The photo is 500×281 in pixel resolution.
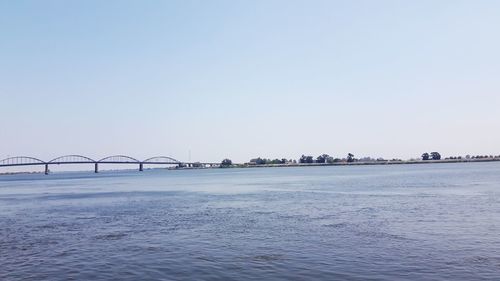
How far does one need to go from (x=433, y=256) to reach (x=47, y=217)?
3319 centimetres

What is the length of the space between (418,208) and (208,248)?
75.5 ft

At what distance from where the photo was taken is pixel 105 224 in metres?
35.2

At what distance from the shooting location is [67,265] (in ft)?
70.0

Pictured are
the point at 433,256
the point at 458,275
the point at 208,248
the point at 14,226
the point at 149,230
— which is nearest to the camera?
the point at 458,275

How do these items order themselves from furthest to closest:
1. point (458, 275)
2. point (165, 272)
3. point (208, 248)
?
point (208, 248), point (165, 272), point (458, 275)

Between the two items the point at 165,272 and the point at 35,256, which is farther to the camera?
the point at 35,256

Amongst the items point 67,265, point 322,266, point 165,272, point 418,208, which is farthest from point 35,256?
point 418,208

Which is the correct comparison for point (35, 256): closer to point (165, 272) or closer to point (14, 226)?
point (165, 272)

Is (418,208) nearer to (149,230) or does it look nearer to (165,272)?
(149,230)

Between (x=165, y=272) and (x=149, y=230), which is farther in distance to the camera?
(x=149, y=230)

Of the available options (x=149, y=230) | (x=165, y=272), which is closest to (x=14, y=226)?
(x=149, y=230)

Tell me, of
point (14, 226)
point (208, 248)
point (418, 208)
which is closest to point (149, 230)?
point (208, 248)

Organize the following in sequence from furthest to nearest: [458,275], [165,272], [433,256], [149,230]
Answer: [149,230]
[433,256]
[165,272]
[458,275]

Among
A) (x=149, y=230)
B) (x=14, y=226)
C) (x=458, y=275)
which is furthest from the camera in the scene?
(x=14, y=226)
